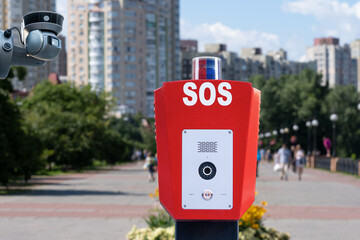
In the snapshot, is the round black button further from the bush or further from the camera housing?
the bush

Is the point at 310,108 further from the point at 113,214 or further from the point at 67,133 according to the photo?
the point at 113,214

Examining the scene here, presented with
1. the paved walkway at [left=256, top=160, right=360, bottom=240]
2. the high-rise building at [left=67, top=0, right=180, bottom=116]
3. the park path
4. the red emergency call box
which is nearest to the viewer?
the red emergency call box

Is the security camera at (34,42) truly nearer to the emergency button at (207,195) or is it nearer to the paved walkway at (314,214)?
the emergency button at (207,195)

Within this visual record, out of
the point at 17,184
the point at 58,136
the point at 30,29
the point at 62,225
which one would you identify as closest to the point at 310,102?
the point at 58,136

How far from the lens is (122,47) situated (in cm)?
15538

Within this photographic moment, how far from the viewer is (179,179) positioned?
3781mm

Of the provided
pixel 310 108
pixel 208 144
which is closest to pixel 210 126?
pixel 208 144

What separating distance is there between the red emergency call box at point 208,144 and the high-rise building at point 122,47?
149 m

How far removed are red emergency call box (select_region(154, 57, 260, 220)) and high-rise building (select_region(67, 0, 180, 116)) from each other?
149 meters

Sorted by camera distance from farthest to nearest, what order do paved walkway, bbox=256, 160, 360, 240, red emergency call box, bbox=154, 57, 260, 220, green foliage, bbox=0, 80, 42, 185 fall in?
green foliage, bbox=0, 80, 42, 185, paved walkway, bbox=256, 160, 360, 240, red emergency call box, bbox=154, 57, 260, 220

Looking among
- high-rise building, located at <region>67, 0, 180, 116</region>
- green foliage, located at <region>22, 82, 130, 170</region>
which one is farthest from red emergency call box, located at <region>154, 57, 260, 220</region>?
high-rise building, located at <region>67, 0, 180, 116</region>

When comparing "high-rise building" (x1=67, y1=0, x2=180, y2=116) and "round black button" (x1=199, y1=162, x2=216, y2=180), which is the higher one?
"high-rise building" (x1=67, y1=0, x2=180, y2=116)

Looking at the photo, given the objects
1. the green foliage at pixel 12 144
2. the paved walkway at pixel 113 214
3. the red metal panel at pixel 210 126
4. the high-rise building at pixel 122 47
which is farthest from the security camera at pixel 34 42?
the high-rise building at pixel 122 47

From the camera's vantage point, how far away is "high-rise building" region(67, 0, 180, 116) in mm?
155375
